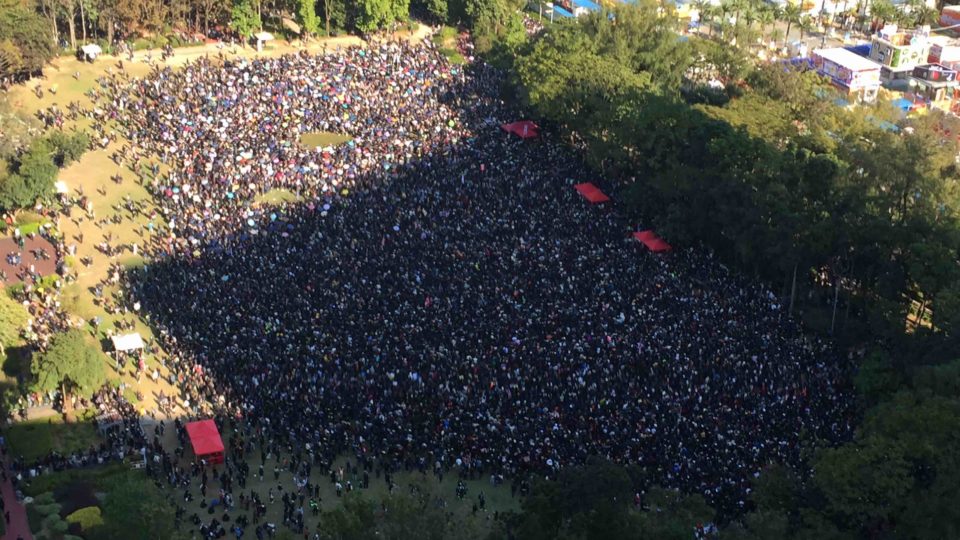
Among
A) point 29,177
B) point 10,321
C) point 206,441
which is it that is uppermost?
point 29,177

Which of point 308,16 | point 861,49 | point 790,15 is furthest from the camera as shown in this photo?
point 790,15

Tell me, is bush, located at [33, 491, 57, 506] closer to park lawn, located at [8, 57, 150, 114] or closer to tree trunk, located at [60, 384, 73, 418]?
tree trunk, located at [60, 384, 73, 418]

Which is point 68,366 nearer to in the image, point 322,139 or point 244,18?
point 322,139

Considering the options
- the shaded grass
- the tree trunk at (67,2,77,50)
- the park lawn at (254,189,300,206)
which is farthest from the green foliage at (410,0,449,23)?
the shaded grass

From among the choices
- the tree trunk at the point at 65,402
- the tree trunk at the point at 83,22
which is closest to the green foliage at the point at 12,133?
the tree trunk at the point at 83,22

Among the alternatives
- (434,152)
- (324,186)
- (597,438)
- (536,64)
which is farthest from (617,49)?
(597,438)

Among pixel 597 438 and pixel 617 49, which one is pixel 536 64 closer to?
pixel 617 49

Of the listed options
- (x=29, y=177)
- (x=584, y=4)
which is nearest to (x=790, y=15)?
(x=584, y=4)
